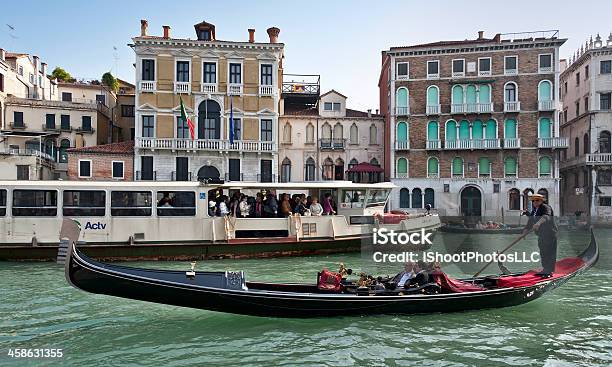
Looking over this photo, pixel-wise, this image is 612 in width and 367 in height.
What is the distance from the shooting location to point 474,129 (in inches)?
1116

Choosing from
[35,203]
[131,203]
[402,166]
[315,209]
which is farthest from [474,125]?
[35,203]

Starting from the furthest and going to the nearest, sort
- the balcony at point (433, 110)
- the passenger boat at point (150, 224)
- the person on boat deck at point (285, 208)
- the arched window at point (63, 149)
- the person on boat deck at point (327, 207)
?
the arched window at point (63, 149) < the balcony at point (433, 110) < the person on boat deck at point (327, 207) < the person on boat deck at point (285, 208) < the passenger boat at point (150, 224)

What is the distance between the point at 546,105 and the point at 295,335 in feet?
82.9

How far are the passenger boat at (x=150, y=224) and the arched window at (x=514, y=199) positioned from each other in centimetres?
1670

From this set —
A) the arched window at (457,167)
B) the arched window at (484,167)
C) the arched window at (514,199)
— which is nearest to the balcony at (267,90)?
the arched window at (457,167)

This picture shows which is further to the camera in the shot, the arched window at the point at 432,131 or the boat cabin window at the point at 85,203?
the arched window at the point at 432,131

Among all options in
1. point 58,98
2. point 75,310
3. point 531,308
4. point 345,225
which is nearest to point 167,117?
point 58,98

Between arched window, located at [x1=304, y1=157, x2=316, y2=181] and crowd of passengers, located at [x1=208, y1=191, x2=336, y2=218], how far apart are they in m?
14.1

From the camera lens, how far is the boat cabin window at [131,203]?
13.2 metres

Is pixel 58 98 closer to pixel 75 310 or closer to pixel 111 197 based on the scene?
pixel 111 197

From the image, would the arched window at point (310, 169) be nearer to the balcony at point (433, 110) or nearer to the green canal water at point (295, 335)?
the balcony at point (433, 110)

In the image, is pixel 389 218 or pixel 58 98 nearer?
pixel 389 218

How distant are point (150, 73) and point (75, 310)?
789 inches

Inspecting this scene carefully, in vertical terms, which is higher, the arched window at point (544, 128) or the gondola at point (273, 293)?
the arched window at point (544, 128)
